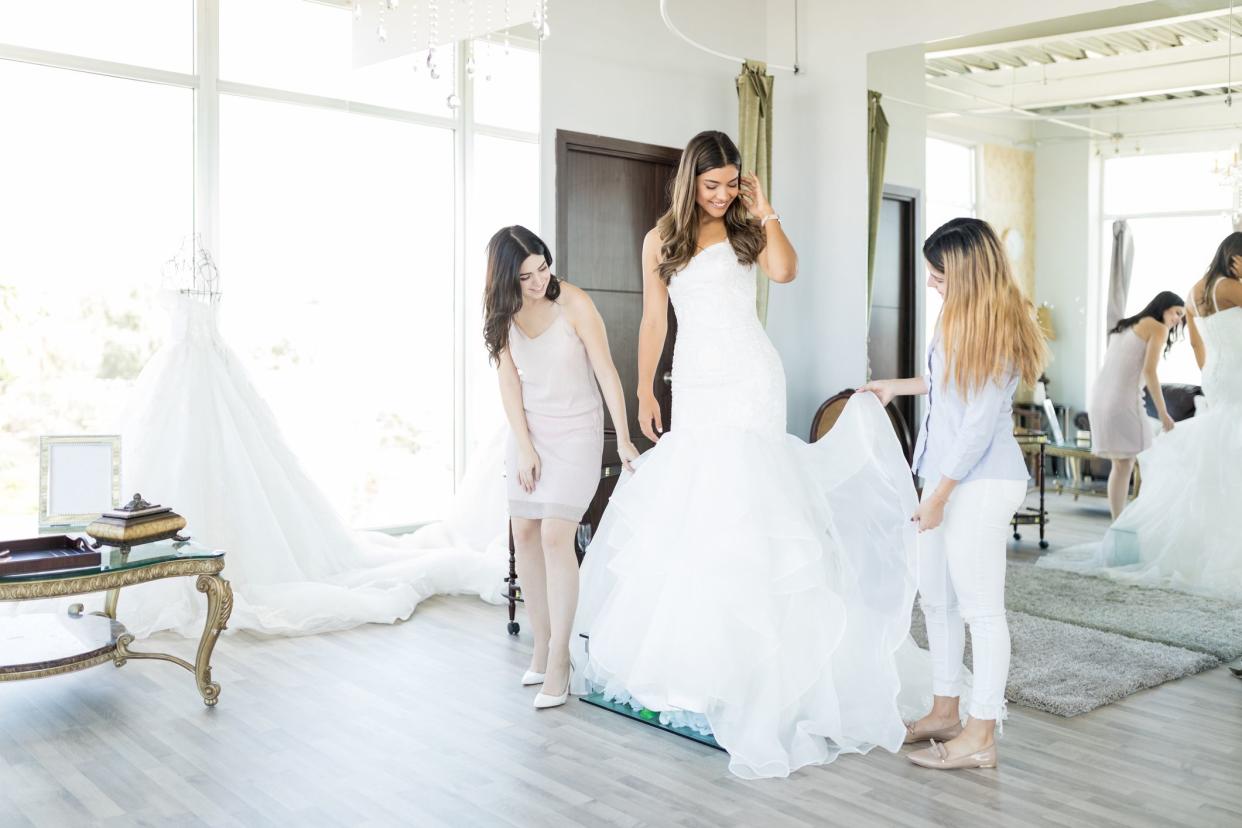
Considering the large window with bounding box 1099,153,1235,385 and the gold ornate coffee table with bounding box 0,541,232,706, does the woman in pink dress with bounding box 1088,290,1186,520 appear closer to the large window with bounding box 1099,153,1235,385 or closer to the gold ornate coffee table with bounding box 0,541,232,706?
the large window with bounding box 1099,153,1235,385

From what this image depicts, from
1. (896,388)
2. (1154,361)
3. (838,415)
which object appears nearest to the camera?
(896,388)

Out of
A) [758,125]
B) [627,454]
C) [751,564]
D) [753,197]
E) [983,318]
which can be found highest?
[758,125]

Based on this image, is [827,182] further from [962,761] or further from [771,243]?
[962,761]

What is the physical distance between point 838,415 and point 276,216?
138 inches

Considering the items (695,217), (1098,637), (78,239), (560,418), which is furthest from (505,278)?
(78,239)

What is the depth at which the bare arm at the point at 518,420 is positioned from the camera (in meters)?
3.89

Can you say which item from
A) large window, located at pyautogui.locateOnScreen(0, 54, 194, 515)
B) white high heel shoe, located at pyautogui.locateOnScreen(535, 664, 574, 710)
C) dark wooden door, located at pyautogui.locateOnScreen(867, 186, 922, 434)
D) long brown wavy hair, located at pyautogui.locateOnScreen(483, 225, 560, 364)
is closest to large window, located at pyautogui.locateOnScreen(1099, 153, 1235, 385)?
dark wooden door, located at pyautogui.locateOnScreen(867, 186, 922, 434)

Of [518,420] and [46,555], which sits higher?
[518,420]

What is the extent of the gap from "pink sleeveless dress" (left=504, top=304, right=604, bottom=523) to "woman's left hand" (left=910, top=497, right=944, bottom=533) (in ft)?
3.83

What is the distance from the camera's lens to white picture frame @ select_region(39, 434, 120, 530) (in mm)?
4121

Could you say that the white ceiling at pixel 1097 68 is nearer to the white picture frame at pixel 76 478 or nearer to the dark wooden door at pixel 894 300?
the dark wooden door at pixel 894 300

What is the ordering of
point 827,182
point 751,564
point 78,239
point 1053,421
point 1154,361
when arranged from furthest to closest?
point 827,182 → point 78,239 → point 1053,421 → point 1154,361 → point 751,564

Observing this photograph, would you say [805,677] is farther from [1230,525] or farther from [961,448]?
[1230,525]

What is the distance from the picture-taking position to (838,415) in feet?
21.4
